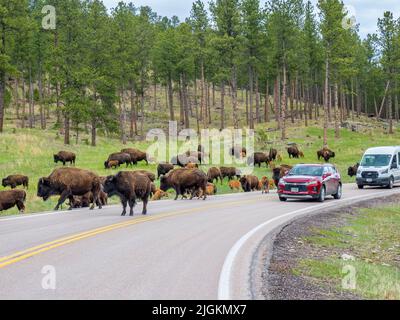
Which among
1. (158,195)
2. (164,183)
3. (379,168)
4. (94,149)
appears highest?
(94,149)

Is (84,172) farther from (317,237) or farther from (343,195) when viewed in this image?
(343,195)

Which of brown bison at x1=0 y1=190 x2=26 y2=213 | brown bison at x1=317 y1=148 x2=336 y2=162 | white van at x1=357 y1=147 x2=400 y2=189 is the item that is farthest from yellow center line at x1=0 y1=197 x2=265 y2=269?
brown bison at x1=317 y1=148 x2=336 y2=162

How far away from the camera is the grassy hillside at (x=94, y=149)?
36000 mm

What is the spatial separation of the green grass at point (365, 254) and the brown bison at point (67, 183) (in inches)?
352

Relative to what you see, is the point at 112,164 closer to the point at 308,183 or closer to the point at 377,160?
the point at 308,183

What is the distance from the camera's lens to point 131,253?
35.3 ft

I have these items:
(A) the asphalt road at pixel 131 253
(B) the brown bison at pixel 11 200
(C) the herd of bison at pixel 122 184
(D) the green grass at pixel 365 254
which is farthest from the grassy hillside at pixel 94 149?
(D) the green grass at pixel 365 254

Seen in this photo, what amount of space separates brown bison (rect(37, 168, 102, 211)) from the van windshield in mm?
20986

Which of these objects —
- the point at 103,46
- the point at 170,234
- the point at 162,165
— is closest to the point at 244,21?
the point at 103,46

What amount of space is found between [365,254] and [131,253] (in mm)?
7332

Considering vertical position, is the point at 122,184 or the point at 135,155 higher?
the point at 122,184

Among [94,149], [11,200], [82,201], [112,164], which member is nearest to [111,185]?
[82,201]

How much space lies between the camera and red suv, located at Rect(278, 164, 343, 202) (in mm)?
23922

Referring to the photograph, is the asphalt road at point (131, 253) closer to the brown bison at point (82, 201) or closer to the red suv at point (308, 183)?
the brown bison at point (82, 201)
